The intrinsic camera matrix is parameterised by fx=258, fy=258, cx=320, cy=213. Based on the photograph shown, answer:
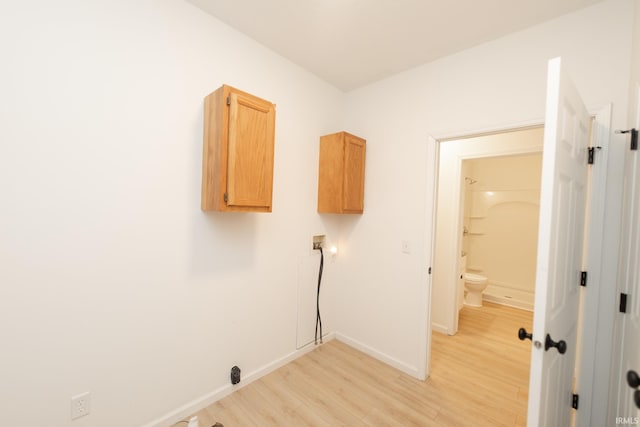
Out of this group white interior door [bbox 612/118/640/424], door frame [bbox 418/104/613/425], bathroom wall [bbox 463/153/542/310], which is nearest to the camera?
white interior door [bbox 612/118/640/424]

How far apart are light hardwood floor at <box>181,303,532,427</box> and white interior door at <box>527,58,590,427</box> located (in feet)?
2.07

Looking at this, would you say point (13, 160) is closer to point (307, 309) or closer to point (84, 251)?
point (84, 251)

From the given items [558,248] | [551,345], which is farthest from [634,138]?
[551,345]

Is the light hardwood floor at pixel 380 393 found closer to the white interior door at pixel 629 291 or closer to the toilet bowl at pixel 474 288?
the white interior door at pixel 629 291

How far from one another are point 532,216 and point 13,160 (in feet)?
19.0

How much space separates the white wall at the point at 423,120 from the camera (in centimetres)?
152

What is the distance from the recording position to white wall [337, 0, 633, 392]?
152 cm

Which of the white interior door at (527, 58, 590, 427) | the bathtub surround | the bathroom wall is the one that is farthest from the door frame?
the bathroom wall

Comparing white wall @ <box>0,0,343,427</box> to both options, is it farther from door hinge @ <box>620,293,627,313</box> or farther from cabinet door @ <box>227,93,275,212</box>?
door hinge @ <box>620,293,627,313</box>

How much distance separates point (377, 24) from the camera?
181 cm

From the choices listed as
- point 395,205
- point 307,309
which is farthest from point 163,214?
point 395,205

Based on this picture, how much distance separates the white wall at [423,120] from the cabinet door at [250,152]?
3.99 feet

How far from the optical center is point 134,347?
4.99 ft

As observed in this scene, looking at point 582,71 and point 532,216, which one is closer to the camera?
point 582,71
